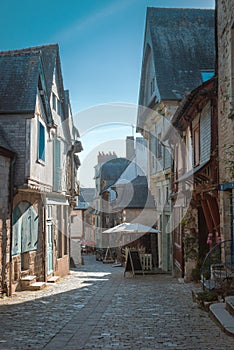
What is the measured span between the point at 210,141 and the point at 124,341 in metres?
6.72

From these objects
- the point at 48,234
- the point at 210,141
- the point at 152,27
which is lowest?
the point at 48,234

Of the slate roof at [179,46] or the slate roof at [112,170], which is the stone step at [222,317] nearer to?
the slate roof at [179,46]

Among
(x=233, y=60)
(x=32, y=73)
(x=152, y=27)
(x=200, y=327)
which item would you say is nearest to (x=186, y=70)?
(x=152, y=27)

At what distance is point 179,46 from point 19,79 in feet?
32.5

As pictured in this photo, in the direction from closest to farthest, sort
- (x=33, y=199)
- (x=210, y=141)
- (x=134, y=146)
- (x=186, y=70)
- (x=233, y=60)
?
(x=233, y=60)
(x=210, y=141)
(x=33, y=199)
(x=186, y=70)
(x=134, y=146)

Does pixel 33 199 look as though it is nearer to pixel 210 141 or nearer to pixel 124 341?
pixel 210 141

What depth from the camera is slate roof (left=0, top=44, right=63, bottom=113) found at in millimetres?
13047

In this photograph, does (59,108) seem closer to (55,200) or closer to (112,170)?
(55,200)

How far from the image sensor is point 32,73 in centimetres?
1377

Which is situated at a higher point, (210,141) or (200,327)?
(210,141)

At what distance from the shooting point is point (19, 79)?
1373cm

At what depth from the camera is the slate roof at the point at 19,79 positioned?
1305 cm

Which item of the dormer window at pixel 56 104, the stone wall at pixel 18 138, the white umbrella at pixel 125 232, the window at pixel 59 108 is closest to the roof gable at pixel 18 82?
the stone wall at pixel 18 138

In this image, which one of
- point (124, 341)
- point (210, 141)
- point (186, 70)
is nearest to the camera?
point (124, 341)
